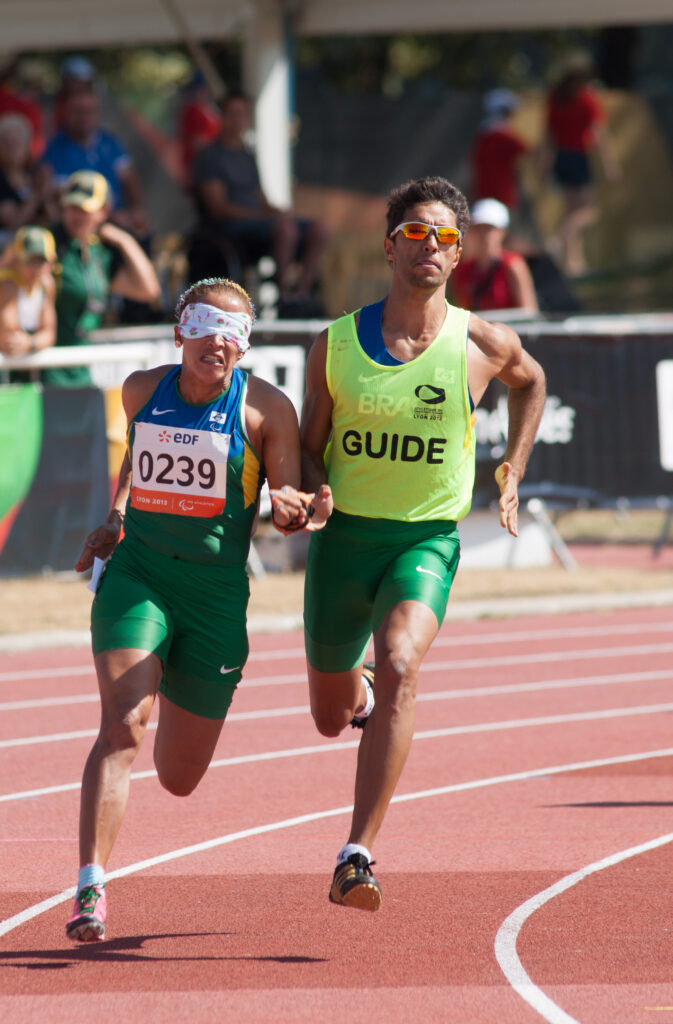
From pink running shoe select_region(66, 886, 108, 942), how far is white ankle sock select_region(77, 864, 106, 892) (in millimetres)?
15

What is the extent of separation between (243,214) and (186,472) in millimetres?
10999

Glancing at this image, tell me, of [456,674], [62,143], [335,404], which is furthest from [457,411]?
[62,143]

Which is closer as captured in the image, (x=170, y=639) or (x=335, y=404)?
(x=170, y=639)

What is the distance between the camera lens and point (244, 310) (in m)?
5.75

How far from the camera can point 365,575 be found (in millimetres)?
5922

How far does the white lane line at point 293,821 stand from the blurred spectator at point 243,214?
8.92m

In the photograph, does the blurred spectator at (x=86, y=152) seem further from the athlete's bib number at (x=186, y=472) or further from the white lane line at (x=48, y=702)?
the athlete's bib number at (x=186, y=472)

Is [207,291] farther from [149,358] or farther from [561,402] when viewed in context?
[561,402]

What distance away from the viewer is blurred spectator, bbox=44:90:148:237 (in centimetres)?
1562

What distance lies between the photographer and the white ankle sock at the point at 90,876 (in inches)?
198

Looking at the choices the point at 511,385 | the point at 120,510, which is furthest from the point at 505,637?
the point at 120,510

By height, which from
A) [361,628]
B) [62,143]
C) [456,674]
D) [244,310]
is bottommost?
[456,674]

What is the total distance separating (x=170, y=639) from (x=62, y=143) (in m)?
11.2

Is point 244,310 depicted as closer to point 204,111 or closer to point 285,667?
point 285,667
